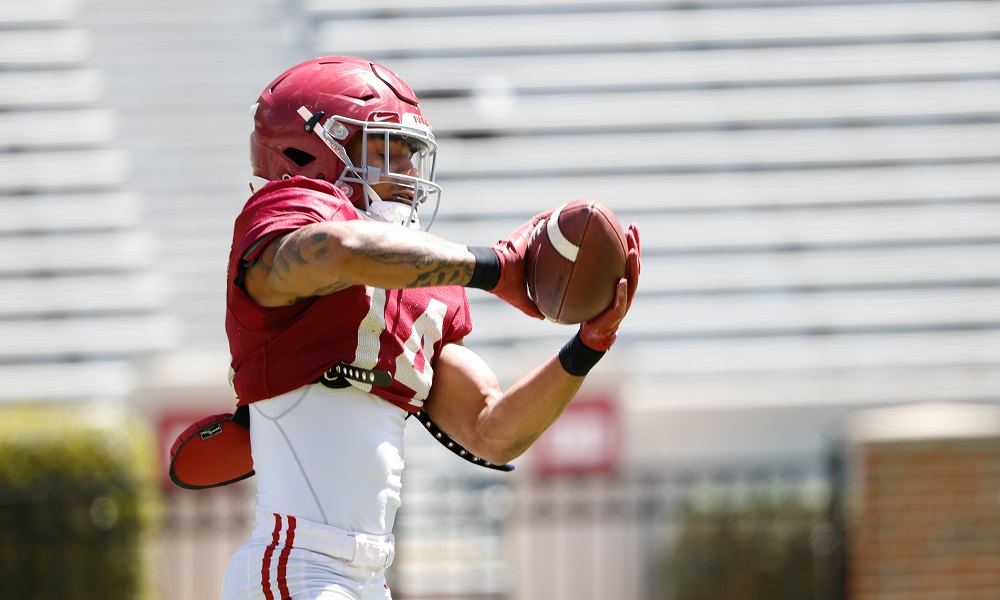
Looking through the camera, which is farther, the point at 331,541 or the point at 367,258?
the point at 331,541

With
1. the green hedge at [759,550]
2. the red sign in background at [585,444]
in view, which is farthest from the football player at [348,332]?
the red sign in background at [585,444]

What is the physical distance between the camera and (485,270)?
1953 millimetres

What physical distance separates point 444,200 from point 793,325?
103 inches

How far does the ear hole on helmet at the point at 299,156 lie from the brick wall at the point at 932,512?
A: 4.69 m

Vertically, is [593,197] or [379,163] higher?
[593,197]

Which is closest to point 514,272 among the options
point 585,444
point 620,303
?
point 620,303

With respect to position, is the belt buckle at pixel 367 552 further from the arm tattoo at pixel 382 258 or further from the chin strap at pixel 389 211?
the chin strap at pixel 389 211

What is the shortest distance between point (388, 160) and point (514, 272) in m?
0.37

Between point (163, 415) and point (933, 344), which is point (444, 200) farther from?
point (933, 344)

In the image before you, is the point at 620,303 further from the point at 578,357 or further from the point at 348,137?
the point at 348,137

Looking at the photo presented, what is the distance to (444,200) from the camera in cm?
859

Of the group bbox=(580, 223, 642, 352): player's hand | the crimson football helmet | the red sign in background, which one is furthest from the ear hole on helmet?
the red sign in background

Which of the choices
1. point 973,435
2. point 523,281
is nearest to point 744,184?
point 973,435

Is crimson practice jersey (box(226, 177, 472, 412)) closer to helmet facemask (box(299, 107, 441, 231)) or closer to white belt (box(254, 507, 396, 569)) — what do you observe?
helmet facemask (box(299, 107, 441, 231))
